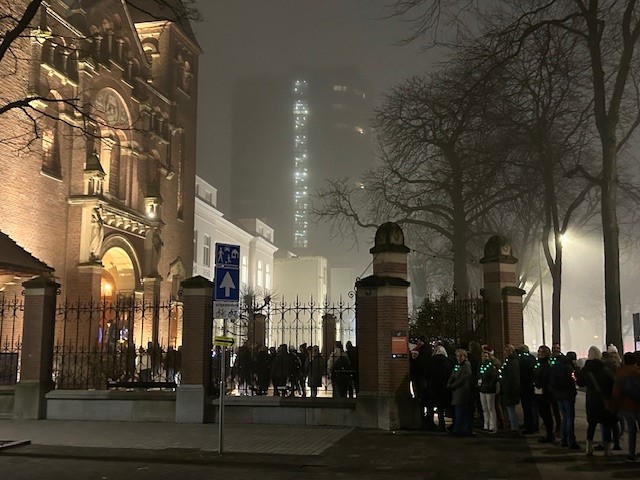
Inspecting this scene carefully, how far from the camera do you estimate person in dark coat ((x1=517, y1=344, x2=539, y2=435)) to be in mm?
13852

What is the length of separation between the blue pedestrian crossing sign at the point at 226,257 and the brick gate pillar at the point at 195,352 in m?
3.90

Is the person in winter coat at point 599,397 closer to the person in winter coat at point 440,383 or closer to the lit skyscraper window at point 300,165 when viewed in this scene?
the person in winter coat at point 440,383

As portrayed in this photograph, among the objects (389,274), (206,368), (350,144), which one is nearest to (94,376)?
(206,368)

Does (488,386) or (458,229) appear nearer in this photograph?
(488,386)

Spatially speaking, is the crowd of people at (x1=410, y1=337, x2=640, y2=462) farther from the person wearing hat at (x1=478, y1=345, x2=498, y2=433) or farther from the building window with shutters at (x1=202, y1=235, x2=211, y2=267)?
the building window with shutters at (x1=202, y1=235, x2=211, y2=267)

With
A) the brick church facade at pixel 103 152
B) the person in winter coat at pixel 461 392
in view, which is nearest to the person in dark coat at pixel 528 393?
the person in winter coat at pixel 461 392

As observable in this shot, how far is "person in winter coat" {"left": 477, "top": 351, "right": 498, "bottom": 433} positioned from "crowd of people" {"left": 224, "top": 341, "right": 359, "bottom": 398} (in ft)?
9.61

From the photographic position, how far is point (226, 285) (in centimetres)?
1213

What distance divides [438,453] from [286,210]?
421 ft

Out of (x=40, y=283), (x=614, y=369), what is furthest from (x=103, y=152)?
(x=614, y=369)

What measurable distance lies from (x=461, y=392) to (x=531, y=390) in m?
1.57

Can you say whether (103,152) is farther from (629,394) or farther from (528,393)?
(629,394)

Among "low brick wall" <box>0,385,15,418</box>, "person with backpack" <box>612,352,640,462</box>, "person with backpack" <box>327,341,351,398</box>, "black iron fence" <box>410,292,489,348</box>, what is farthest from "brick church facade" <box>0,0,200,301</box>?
"person with backpack" <box>612,352,640,462</box>

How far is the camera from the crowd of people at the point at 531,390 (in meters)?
11.0
